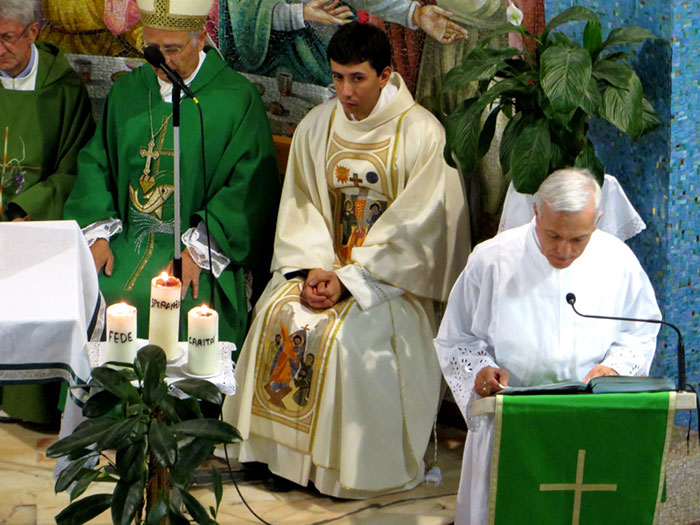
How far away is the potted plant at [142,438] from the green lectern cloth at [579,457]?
2.78 ft

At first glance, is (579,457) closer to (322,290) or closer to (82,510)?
(82,510)

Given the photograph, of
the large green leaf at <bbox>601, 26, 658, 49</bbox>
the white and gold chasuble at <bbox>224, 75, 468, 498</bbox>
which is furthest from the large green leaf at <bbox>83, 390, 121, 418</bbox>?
the large green leaf at <bbox>601, 26, 658, 49</bbox>

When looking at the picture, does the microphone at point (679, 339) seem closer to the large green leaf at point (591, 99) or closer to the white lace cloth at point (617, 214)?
the large green leaf at point (591, 99)

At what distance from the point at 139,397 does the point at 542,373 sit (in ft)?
4.36

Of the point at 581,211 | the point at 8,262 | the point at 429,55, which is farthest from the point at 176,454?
the point at 429,55

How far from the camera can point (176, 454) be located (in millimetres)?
3396

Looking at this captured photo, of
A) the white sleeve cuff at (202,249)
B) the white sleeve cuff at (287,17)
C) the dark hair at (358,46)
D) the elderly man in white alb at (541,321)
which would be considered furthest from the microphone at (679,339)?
the white sleeve cuff at (287,17)

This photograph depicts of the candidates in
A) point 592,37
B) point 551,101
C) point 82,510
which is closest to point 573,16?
point 592,37

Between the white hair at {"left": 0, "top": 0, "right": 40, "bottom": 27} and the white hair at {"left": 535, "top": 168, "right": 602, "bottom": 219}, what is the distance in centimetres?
323

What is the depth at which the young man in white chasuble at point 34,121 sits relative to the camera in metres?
5.84

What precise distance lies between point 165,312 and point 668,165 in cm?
209

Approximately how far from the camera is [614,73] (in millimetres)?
4250

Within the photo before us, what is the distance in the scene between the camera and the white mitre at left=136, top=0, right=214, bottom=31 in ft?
17.9

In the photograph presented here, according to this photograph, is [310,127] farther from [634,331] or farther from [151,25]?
[634,331]
